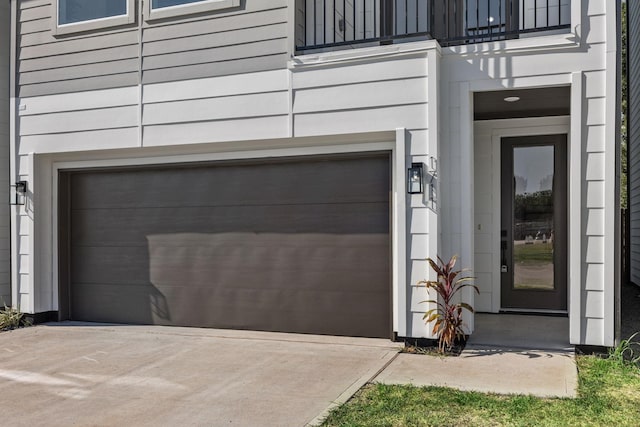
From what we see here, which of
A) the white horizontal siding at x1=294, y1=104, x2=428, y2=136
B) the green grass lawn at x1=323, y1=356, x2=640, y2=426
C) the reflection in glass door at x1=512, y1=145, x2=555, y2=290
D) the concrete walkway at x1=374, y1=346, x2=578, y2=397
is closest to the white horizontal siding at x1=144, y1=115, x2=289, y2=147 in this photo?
the white horizontal siding at x1=294, y1=104, x2=428, y2=136

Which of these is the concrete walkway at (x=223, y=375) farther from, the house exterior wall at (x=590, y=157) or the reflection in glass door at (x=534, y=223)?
the reflection in glass door at (x=534, y=223)

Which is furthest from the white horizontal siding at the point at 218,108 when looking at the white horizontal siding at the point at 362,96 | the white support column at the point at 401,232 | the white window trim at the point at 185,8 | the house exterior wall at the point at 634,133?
the house exterior wall at the point at 634,133

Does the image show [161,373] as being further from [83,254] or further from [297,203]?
[83,254]

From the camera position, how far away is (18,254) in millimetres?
7121

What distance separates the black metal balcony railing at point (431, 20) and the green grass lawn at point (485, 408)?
3.12 m

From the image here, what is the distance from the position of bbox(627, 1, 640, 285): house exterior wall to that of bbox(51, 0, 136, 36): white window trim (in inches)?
306

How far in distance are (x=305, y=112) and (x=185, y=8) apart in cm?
180

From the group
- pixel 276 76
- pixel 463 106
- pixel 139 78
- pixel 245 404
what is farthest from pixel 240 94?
pixel 245 404

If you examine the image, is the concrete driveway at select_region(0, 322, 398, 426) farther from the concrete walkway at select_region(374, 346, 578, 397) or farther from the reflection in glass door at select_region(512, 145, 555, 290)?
the reflection in glass door at select_region(512, 145, 555, 290)

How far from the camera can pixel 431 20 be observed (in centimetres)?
578

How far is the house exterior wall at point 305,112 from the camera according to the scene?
5.19 meters

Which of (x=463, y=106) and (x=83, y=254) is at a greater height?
(x=463, y=106)

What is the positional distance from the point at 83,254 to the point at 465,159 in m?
4.66

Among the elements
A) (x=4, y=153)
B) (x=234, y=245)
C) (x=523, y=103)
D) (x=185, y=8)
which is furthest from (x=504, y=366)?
(x=4, y=153)
